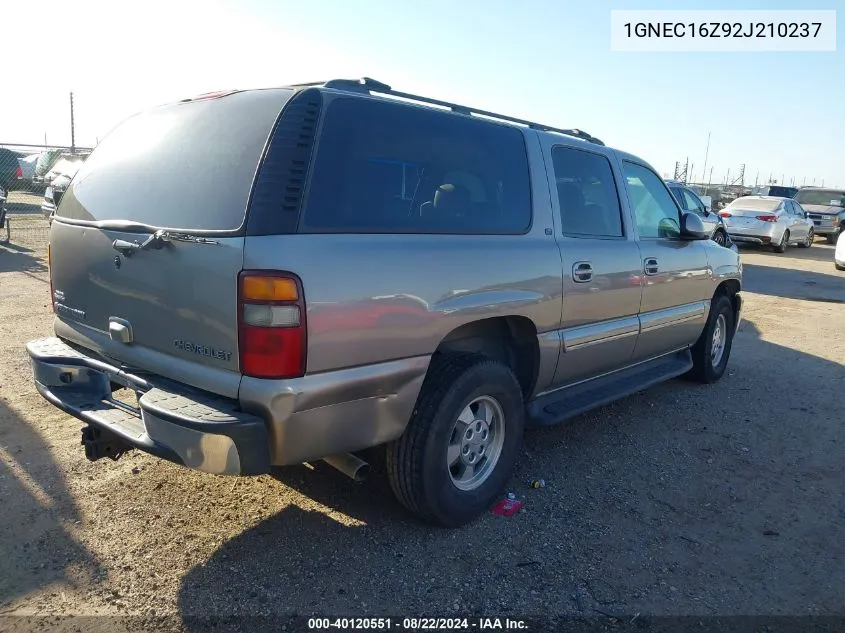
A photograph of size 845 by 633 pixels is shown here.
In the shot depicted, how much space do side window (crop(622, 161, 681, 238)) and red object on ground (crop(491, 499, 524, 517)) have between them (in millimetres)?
2159

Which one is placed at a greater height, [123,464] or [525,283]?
[525,283]

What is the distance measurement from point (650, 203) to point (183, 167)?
3.40 meters

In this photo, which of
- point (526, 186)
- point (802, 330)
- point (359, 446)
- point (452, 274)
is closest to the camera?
point (359, 446)

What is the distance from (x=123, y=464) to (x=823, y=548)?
3771mm

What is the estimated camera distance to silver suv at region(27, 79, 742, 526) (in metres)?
2.46

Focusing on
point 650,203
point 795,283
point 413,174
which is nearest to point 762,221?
point 795,283

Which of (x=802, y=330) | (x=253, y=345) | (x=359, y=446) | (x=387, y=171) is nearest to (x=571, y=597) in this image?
(x=359, y=446)

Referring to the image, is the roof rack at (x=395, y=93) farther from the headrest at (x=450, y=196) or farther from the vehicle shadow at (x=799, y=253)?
the vehicle shadow at (x=799, y=253)

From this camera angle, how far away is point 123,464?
12.3 ft

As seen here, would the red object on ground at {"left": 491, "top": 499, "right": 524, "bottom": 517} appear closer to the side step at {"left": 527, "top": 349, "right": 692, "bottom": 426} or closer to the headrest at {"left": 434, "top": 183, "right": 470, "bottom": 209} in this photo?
the side step at {"left": 527, "top": 349, "right": 692, "bottom": 426}

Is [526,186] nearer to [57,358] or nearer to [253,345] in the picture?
[253,345]

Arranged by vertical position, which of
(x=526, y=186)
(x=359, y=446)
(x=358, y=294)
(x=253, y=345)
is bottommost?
(x=359, y=446)

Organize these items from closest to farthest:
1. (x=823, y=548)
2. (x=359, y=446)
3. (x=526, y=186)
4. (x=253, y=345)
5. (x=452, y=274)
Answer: (x=253, y=345) < (x=359, y=446) < (x=452, y=274) < (x=823, y=548) < (x=526, y=186)

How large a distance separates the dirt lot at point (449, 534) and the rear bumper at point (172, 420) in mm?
592
